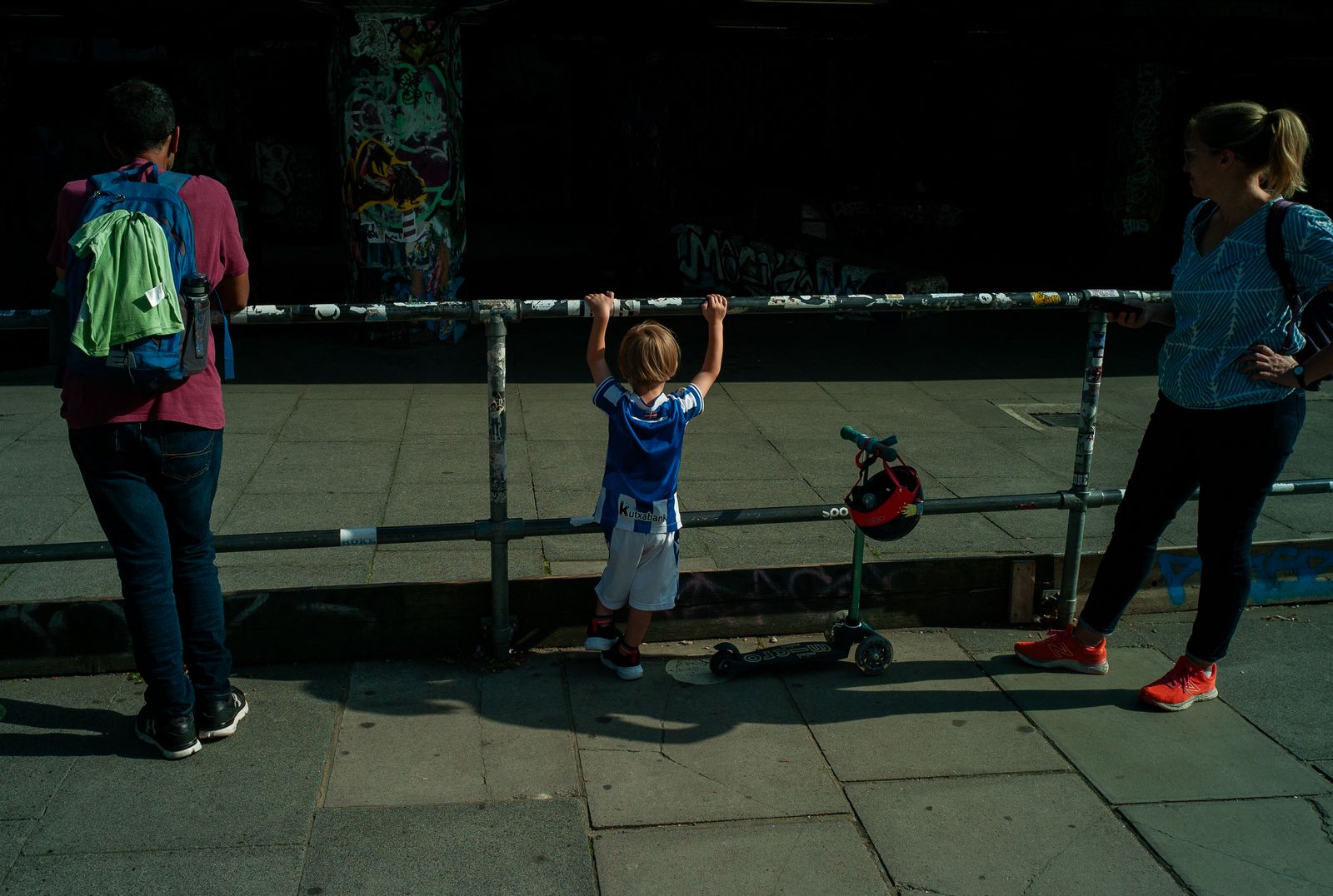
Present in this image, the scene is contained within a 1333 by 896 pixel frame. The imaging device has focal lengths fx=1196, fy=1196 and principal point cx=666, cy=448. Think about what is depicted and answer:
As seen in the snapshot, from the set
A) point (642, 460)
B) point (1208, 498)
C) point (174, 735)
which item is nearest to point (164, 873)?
point (174, 735)

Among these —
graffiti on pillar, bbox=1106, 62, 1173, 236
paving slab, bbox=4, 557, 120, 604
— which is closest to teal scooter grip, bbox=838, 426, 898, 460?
paving slab, bbox=4, 557, 120, 604

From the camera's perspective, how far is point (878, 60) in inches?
866

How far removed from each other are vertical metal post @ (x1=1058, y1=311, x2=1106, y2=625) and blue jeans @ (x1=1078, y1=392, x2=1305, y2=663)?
0.92ft

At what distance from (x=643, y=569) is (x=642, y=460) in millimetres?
372

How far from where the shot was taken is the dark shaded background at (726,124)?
14.0m

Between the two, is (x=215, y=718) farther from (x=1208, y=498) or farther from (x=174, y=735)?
(x=1208, y=498)

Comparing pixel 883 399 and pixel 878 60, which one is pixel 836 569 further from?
pixel 878 60

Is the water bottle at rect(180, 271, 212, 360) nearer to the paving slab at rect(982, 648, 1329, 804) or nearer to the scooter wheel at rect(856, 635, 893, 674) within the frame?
the scooter wheel at rect(856, 635, 893, 674)

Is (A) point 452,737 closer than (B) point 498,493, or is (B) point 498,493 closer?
(A) point 452,737

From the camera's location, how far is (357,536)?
3818 mm

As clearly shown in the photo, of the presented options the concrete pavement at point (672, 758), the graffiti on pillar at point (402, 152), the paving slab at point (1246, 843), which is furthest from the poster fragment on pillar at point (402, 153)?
the paving slab at point (1246, 843)

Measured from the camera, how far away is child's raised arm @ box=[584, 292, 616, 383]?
11.8 ft

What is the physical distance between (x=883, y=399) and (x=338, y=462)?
156 inches

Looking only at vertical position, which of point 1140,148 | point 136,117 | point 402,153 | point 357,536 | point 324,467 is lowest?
point 324,467
